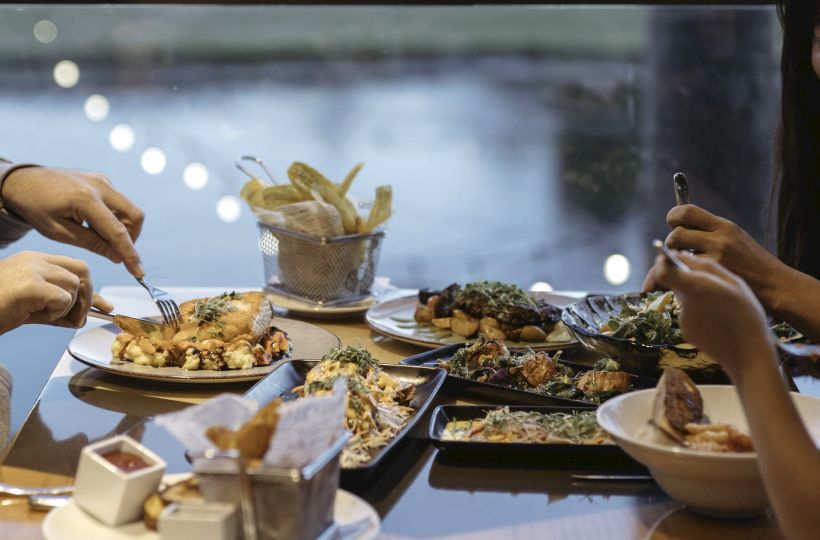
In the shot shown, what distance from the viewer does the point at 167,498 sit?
1140 millimetres

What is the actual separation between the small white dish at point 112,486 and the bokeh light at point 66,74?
3059mm

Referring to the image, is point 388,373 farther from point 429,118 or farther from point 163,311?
point 429,118

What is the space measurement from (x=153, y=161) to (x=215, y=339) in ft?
Answer: 7.61

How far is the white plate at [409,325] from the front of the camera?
2117 mm

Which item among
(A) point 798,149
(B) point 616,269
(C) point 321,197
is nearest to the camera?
(A) point 798,149

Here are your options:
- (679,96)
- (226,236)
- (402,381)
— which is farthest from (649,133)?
(402,381)

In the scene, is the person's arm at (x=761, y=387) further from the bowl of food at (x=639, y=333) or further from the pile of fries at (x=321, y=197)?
the pile of fries at (x=321, y=197)

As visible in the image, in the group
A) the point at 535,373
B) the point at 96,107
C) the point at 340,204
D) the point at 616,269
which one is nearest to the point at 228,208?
the point at 96,107

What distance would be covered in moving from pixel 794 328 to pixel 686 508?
80 cm

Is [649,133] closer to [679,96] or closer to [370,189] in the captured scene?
[679,96]

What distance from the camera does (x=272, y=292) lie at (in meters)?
2.53

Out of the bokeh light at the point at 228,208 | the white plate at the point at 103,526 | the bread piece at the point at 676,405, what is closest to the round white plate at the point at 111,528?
the white plate at the point at 103,526

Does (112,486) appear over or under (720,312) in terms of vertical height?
under

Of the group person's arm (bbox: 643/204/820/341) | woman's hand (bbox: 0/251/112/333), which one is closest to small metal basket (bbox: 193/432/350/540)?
woman's hand (bbox: 0/251/112/333)
